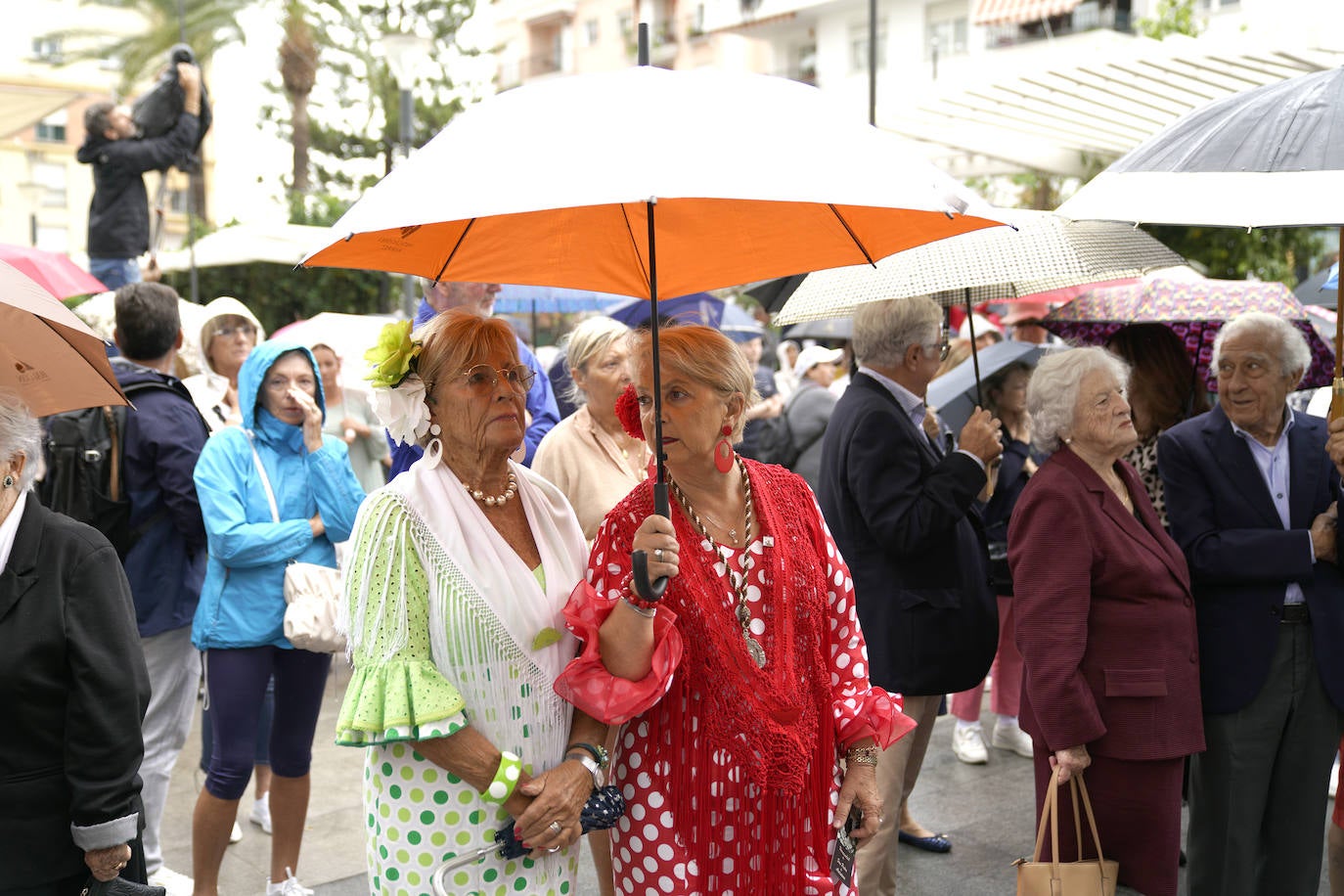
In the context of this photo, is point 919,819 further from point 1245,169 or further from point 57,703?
point 57,703

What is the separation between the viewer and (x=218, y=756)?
4.25 meters

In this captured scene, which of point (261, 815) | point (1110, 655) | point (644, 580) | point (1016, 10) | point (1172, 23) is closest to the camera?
point (644, 580)

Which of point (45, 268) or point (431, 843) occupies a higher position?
point (45, 268)

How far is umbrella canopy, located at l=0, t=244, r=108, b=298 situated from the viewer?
6.34 m

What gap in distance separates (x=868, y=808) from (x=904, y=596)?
1307mm

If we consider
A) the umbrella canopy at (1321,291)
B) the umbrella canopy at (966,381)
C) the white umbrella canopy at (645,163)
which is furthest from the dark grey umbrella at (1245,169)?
the umbrella canopy at (1321,291)

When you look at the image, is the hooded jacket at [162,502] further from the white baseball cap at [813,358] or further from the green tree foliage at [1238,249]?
the green tree foliage at [1238,249]

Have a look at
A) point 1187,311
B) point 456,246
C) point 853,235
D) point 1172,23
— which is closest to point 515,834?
point 456,246

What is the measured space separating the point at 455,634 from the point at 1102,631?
6.94 ft

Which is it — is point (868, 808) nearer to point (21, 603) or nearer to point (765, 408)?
point (21, 603)

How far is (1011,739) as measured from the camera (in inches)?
256

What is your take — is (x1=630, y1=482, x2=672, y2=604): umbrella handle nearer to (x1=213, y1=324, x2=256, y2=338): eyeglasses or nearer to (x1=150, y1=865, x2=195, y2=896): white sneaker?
(x1=150, y1=865, x2=195, y2=896): white sneaker

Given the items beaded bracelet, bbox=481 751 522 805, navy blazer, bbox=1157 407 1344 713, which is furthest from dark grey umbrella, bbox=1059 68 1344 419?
beaded bracelet, bbox=481 751 522 805

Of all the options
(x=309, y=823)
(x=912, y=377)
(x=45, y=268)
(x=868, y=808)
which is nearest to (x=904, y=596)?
(x=912, y=377)
